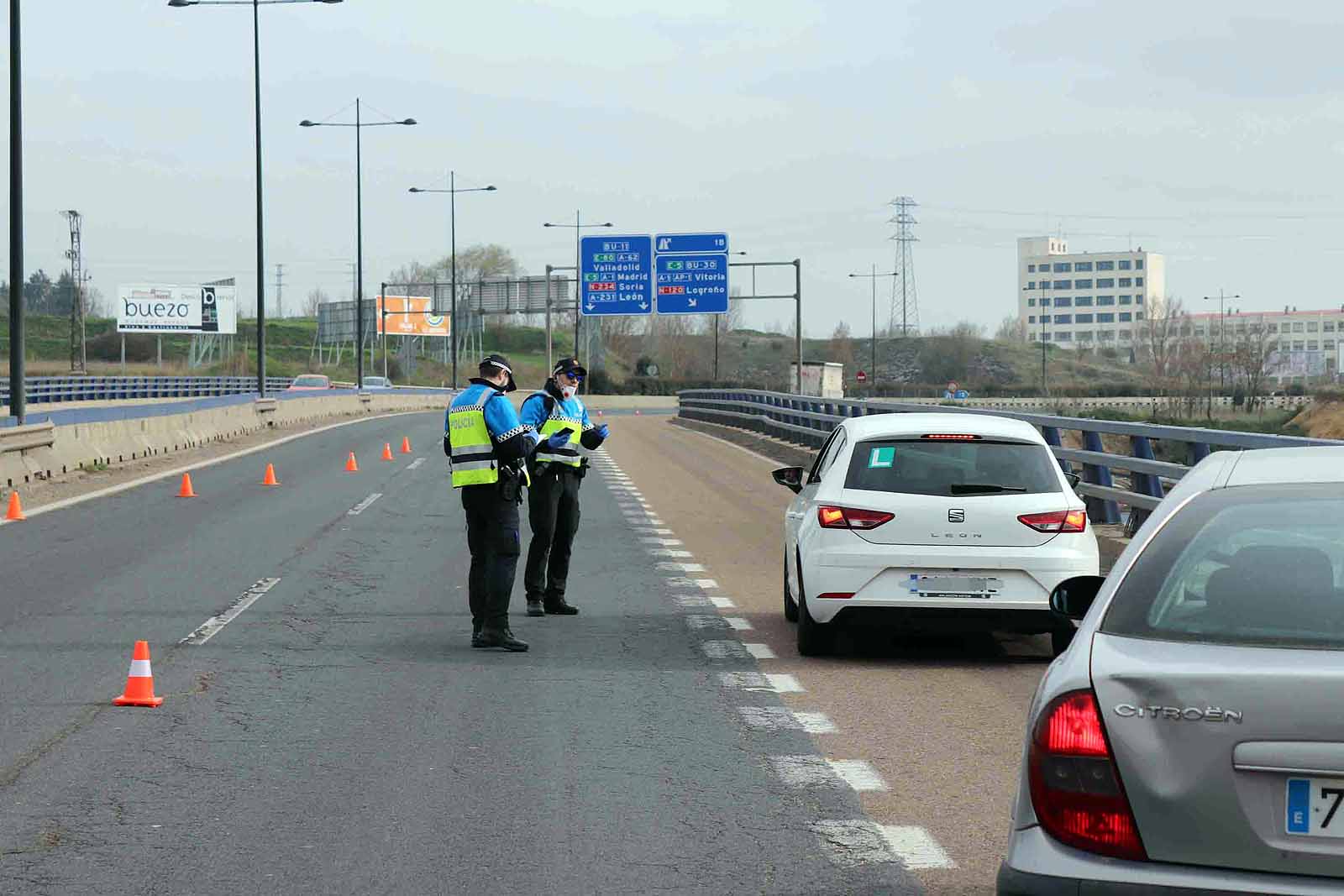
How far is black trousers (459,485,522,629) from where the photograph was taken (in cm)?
1094

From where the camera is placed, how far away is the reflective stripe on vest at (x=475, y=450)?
1090cm

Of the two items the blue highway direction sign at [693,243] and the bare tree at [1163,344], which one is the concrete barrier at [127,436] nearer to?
the blue highway direction sign at [693,243]

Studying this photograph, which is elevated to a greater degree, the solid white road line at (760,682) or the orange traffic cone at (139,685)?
the orange traffic cone at (139,685)

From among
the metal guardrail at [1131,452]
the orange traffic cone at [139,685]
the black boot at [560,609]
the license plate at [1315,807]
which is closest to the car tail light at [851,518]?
the metal guardrail at [1131,452]

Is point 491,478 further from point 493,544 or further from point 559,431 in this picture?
point 559,431

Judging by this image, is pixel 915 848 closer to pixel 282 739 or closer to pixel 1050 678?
pixel 1050 678

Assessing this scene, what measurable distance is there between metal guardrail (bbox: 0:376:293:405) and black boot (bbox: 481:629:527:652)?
157ft

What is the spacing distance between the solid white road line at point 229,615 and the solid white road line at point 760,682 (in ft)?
11.1

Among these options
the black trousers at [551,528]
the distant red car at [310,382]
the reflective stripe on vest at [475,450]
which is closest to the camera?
the reflective stripe on vest at [475,450]

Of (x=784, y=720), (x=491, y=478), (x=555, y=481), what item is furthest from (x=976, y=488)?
(x=555, y=481)

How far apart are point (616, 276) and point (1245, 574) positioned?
52.7m

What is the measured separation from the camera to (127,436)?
31.1 m

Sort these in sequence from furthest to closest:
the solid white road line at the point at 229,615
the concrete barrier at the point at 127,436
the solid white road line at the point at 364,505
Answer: the concrete barrier at the point at 127,436
the solid white road line at the point at 364,505
the solid white road line at the point at 229,615

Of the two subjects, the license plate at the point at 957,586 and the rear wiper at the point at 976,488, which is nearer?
the license plate at the point at 957,586
